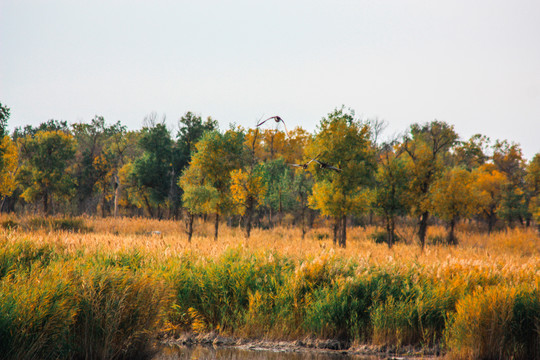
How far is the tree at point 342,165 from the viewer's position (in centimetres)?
2508

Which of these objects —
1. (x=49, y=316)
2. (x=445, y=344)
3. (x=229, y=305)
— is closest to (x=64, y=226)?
(x=229, y=305)

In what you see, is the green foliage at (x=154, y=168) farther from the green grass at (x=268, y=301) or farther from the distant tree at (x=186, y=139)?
the green grass at (x=268, y=301)

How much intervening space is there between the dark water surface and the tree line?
428cm

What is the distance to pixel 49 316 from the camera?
6.57 metres

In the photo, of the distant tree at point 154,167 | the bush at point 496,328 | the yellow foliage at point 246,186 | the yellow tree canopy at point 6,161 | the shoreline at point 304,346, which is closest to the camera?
the bush at point 496,328

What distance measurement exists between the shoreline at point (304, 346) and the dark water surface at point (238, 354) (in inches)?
4.9

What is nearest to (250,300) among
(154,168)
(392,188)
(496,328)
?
(496,328)

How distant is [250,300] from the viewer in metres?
10.2

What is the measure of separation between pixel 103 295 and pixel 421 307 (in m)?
7.03

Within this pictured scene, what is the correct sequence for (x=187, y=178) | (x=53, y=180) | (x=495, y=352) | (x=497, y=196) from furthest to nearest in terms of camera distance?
(x=497, y=196)
(x=53, y=180)
(x=187, y=178)
(x=495, y=352)

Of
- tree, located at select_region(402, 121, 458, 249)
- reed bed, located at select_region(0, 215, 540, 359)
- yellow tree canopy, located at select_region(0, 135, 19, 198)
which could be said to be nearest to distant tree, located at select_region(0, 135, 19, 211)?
yellow tree canopy, located at select_region(0, 135, 19, 198)

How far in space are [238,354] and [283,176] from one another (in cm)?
3489

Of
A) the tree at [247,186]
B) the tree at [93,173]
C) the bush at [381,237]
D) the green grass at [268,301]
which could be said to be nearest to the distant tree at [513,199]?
the bush at [381,237]

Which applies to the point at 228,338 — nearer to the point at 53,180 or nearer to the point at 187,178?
the point at 187,178
